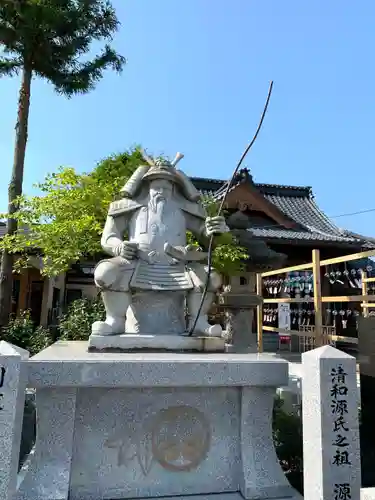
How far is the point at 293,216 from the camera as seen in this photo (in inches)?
584

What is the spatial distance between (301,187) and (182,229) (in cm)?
1474

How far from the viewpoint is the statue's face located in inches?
136

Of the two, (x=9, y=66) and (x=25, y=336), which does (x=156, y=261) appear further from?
(x=9, y=66)

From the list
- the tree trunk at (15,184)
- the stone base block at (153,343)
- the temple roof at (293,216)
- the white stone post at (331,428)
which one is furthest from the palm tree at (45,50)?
the white stone post at (331,428)

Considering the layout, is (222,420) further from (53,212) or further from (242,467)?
(53,212)

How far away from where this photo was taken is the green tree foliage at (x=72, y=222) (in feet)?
20.6

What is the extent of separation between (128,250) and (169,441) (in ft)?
4.73

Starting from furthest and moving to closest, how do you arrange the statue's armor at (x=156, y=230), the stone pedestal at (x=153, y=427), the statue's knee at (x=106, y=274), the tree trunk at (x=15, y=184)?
the tree trunk at (x=15, y=184) < the statue's armor at (x=156, y=230) < the statue's knee at (x=106, y=274) < the stone pedestal at (x=153, y=427)

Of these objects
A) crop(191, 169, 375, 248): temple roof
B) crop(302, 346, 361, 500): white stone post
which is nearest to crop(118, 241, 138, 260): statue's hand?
crop(302, 346, 361, 500): white stone post

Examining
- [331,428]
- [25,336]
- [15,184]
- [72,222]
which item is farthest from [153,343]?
[15,184]

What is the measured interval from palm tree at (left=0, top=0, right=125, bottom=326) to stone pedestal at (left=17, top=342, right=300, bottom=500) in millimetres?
6419

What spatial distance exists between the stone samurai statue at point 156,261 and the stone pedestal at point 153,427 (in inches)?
21.7

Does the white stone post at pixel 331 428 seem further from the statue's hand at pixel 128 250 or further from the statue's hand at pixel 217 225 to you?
the statue's hand at pixel 128 250

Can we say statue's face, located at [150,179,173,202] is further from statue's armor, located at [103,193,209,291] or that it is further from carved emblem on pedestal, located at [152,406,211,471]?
carved emblem on pedestal, located at [152,406,211,471]
